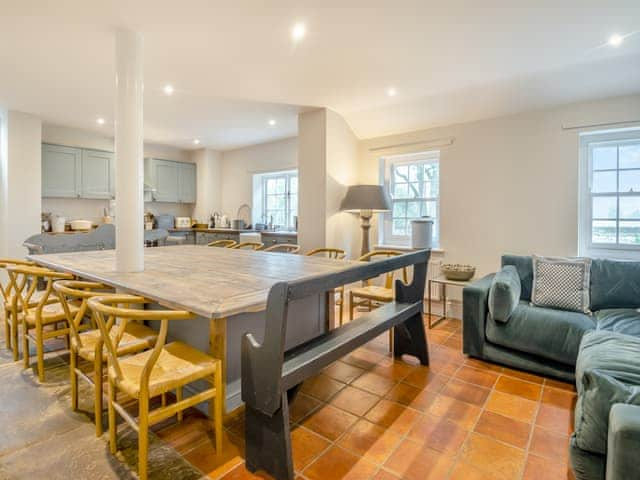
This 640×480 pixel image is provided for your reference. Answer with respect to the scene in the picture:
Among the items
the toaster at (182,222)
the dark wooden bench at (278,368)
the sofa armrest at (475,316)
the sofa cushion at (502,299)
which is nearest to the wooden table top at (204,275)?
the dark wooden bench at (278,368)

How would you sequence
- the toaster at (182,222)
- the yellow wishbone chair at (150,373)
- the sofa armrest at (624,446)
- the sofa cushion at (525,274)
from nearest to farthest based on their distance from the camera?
the sofa armrest at (624,446) → the yellow wishbone chair at (150,373) → the sofa cushion at (525,274) → the toaster at (182,222)

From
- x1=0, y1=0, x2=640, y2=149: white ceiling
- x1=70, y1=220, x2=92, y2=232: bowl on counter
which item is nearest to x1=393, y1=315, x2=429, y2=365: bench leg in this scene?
x1=0, y1=0, x2=640, y2=149: white ceiling

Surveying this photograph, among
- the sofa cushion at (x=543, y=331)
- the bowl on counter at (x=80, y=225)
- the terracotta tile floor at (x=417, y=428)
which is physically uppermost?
the bowl on counter at (x=80, y=225)

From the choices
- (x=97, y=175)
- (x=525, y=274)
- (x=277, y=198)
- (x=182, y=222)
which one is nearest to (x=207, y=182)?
(x=182, y=222)

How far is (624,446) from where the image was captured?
1084mm

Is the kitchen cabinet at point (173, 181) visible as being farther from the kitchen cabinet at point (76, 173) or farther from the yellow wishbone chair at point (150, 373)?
the yellow wishbone chair at point (150, 373)

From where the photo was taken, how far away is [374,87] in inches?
149

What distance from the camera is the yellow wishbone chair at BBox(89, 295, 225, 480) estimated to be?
4.67 feet

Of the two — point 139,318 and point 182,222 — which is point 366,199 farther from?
point 182,222

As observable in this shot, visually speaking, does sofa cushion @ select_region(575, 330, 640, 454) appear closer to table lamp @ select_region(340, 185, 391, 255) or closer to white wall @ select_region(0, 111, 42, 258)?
table lamp @ select_region(340, 185, 391, 255)

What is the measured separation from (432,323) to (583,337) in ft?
5.39

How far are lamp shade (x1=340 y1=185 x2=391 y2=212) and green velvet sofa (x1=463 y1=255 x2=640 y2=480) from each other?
1.53m

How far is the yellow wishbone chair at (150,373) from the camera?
142cm

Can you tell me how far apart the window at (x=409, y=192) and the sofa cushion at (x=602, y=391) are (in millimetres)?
2893
